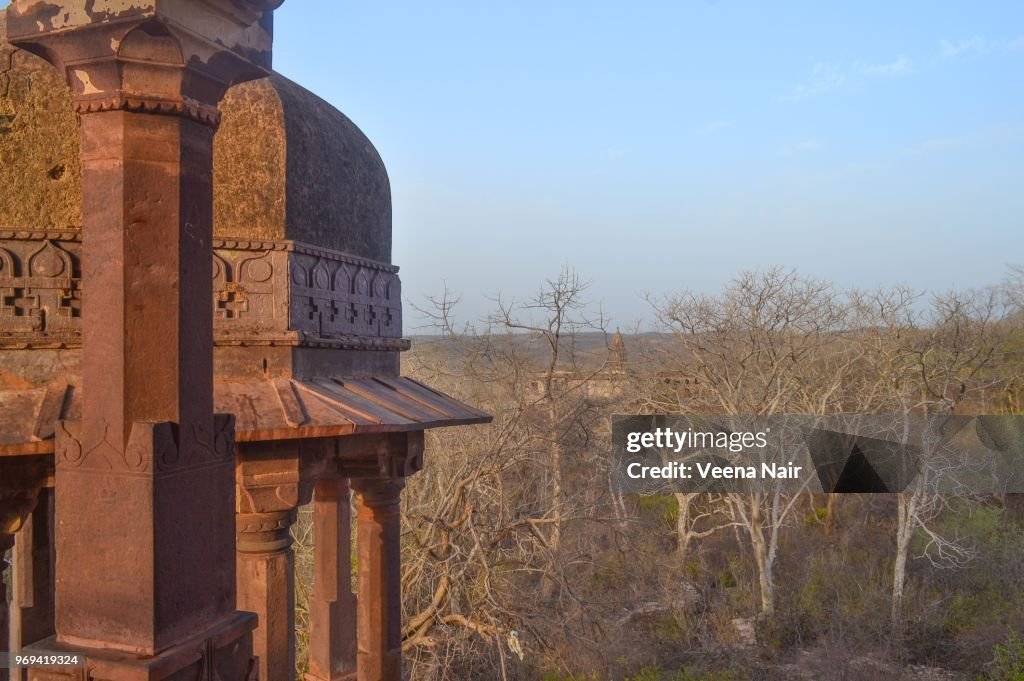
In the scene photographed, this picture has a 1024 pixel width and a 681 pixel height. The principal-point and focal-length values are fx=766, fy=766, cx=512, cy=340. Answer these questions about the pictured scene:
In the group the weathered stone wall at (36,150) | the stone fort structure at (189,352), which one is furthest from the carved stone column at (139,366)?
the weathered stone wall at (36,150)

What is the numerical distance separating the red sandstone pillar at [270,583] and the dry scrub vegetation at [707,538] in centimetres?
623

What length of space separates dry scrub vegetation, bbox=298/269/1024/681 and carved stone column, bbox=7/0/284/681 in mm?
8052

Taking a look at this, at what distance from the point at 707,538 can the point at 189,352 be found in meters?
18.0

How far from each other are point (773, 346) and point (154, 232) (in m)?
15.5

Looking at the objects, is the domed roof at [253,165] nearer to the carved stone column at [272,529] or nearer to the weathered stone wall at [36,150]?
the weathered stone wall at [36,150]

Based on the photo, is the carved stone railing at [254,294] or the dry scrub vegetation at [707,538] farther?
the dry scrub vegetation at [707,538]

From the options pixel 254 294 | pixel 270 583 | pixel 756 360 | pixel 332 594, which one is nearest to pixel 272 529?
pixel 270 583

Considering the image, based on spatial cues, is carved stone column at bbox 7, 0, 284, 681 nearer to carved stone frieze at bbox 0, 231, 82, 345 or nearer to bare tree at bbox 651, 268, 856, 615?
carved stone frieze at bbox 0, 231, 82, 345

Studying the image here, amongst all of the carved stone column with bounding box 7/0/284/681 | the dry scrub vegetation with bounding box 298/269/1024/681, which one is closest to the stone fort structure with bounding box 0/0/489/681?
the carved stone column with bounding box 7/0/284/681

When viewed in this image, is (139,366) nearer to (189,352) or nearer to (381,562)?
(189,352)

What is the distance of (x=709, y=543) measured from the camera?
18125 mm

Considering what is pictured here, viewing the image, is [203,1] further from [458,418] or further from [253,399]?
[458,418]

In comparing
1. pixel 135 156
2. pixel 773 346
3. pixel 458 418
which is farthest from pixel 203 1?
pixel 773 346

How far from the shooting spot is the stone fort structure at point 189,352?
1.79 m
